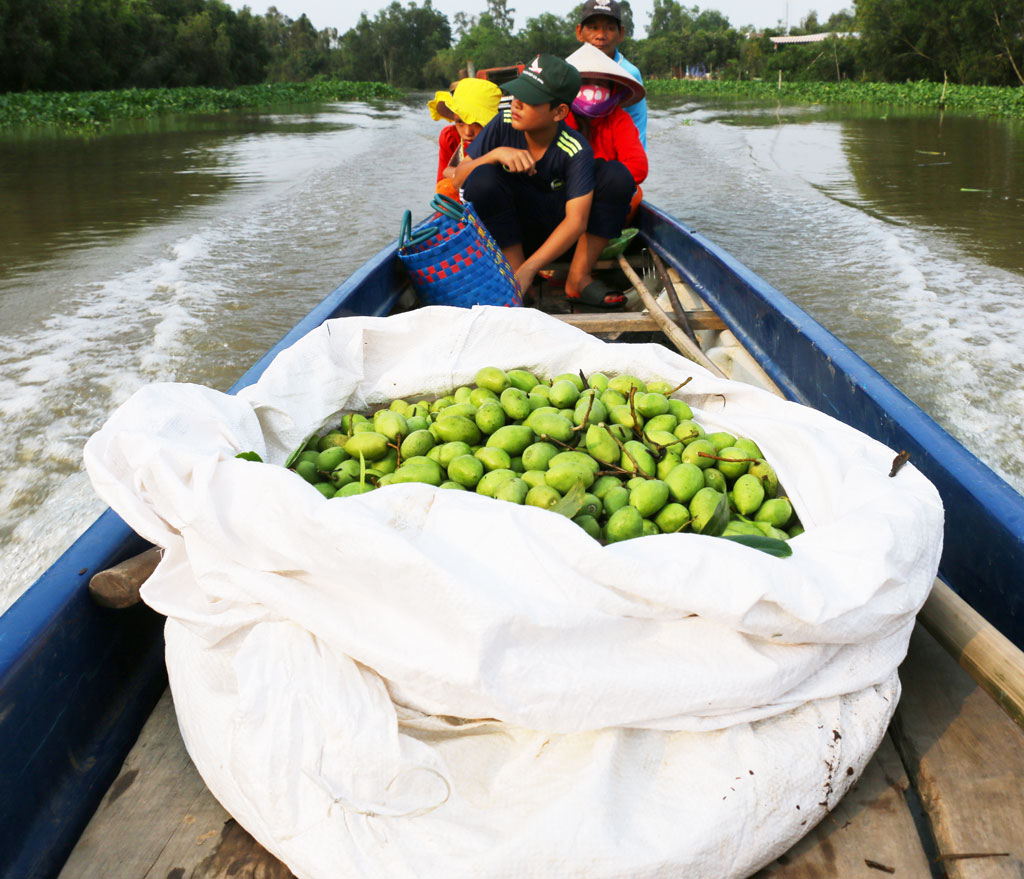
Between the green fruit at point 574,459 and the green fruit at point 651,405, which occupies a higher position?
the green fruit at point 651,405

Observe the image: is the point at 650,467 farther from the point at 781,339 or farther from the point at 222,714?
the point at 781,339

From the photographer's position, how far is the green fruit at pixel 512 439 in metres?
1.64

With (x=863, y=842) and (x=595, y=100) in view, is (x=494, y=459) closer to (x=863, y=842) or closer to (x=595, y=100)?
(x=863, y=842)

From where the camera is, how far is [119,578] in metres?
1.31

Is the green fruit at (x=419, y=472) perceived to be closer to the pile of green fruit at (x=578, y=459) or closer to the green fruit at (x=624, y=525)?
the pile of green fruit at (x=578, y=459)

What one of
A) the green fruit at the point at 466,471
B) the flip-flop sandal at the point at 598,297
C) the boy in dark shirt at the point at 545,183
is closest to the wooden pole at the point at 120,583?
the green fruit at the point at 466,471

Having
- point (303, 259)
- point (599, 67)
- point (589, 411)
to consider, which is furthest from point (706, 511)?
point (303, 259)

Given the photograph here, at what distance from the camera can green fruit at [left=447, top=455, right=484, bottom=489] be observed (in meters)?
1.55

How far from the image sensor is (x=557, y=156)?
3.66 meters

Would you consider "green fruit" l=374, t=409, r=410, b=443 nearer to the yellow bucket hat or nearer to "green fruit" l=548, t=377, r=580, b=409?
"green fruit" l=548, t=377, r=580, b=409

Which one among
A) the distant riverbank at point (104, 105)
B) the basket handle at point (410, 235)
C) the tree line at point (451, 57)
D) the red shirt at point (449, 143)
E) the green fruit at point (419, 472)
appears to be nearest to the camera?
the green fruit at point (419, 472)

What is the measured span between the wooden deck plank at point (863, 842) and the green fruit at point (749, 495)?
53 centimetres

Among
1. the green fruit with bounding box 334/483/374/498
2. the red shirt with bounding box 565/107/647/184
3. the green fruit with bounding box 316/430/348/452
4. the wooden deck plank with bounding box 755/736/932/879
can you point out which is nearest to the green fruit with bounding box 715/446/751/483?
the wooden deck plank with bounding box 755/736/932/879

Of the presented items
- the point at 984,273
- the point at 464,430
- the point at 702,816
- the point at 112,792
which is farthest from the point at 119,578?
the point at 984,273
